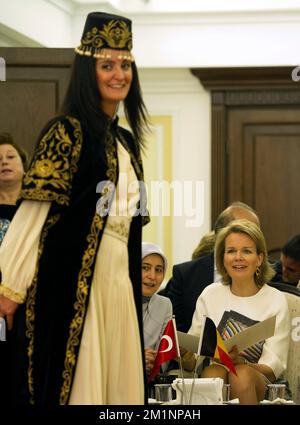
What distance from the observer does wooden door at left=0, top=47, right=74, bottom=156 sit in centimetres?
468

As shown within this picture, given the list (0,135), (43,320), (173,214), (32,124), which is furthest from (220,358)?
(173,214)

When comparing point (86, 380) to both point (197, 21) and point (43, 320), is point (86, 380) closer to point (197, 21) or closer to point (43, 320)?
point (43, 320)

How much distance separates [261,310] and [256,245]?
0.22m

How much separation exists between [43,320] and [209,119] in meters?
4.41

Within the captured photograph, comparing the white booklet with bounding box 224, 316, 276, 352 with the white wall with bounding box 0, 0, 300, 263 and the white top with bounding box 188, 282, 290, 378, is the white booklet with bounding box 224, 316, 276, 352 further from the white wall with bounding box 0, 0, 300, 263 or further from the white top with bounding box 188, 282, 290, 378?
the white wall with bounding box 0, 0, 300, 263

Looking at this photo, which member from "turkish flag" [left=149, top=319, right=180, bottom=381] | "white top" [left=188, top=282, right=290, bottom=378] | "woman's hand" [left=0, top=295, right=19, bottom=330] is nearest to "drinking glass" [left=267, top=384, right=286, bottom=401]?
"turkish flag" [left=149, top=319, right=180, bottom=381]


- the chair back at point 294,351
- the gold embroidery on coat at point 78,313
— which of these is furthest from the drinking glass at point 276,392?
the gold embroidery on coat at point 78,313

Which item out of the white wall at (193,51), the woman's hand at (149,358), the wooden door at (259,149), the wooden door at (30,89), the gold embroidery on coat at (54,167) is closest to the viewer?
the gold embroidery on coat at (54,167)

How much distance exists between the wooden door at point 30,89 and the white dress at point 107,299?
192 centimetres

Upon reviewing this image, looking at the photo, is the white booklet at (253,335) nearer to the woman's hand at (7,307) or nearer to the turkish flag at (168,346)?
the turkish flag at (168,346)

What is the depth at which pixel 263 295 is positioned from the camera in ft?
12.8

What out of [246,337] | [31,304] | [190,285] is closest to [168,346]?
[246,337]

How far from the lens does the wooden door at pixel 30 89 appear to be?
468cm

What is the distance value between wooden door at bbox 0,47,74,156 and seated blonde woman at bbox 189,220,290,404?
3.66 ft
